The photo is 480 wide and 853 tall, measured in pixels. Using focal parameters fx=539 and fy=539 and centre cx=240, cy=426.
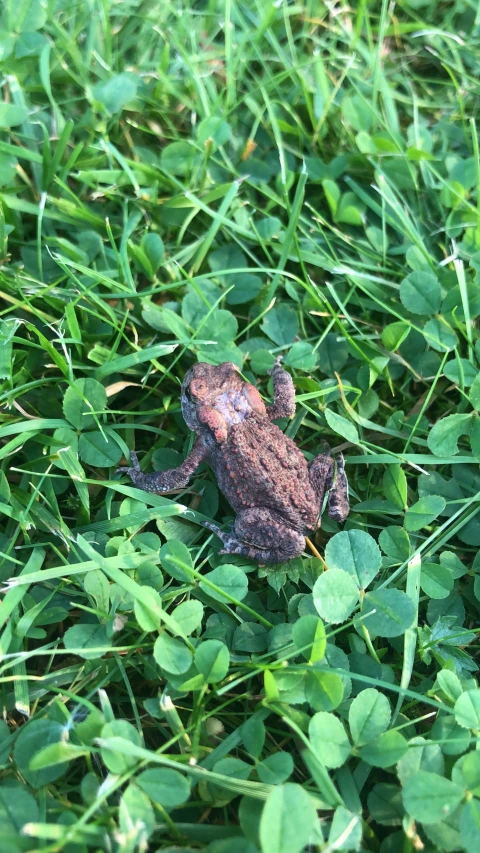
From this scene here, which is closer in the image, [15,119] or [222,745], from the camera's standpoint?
[222,745]

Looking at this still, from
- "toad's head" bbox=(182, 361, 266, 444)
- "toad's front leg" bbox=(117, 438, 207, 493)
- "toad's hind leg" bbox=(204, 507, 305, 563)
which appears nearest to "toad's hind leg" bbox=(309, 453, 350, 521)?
"toad's hind leg" bbox=(204, 507, 305, 563)

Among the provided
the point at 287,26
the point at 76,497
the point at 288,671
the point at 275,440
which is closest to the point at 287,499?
the point at 275,440

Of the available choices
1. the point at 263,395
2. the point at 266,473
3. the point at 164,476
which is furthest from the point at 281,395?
the point at 164,476

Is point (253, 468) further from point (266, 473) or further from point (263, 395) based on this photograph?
point (263, 395)

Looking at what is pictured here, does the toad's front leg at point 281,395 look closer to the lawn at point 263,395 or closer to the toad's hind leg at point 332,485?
the lawn at point 263,395

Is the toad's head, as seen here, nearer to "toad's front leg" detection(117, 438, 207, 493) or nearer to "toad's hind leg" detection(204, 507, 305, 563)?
"toad's front leg" detection(117, 438, 207, 493)

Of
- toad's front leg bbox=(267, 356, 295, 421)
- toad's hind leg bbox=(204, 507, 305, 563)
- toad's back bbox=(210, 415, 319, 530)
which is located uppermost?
toad's front leg bbox=(267, 356, 295, 421)

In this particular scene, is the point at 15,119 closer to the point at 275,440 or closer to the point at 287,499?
the point at 275,440
